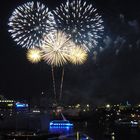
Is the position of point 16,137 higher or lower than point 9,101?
lower

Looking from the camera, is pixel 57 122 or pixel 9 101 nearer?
pixel 57 122

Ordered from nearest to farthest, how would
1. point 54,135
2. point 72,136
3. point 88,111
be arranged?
point 72,136 → point 54,135 → point 88,111

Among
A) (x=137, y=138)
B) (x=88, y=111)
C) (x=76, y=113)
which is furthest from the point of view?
(x=88, y=111)

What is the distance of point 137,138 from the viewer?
110 meters

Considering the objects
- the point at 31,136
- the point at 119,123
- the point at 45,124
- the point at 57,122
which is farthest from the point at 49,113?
the point at 31,136

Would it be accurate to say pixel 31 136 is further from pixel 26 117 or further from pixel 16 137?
pixel 26 117

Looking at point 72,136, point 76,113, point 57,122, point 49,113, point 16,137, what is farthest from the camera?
point 76,113

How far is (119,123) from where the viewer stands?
541 feet

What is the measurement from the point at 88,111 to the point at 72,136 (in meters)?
117

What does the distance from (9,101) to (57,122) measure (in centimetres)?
4364

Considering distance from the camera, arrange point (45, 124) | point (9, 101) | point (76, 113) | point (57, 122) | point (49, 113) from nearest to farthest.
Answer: point (57, 122) < point (45, 124) < point (49, 113) < point (9, 101) < point (76, 113)

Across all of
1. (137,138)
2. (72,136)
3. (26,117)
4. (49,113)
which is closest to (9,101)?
(49,113)

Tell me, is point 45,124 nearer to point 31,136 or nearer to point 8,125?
point 8,125

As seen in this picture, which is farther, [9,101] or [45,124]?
[9,101]
